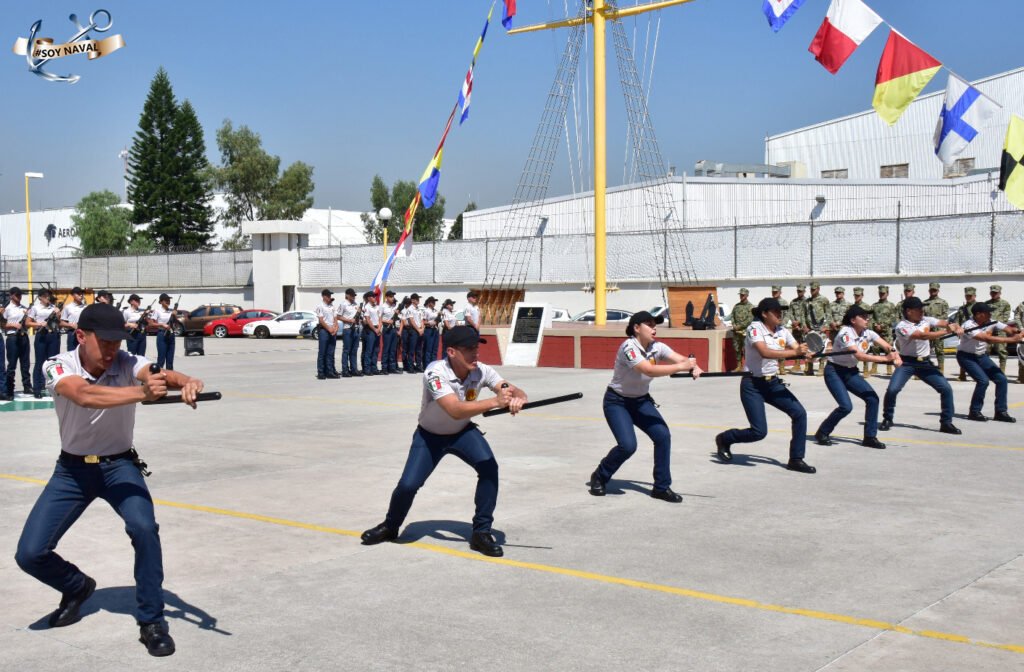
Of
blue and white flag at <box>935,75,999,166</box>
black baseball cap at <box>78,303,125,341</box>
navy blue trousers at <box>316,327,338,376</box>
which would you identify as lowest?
navy blue trousers at <box>316,327,338,376</box>

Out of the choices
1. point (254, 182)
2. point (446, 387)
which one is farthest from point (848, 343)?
point (254, 182)

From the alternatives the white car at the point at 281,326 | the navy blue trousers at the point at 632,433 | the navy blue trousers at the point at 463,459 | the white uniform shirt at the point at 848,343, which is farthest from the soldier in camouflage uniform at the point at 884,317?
the white car at the point at 281,326

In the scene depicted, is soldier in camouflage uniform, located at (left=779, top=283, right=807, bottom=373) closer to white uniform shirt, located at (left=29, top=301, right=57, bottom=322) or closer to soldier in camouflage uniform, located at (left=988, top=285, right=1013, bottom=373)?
soldier in camouflage uniform, located at (left=988, top=285, right=1013, bottom=373)

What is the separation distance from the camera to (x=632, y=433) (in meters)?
9.24

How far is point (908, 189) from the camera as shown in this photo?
4131 cm

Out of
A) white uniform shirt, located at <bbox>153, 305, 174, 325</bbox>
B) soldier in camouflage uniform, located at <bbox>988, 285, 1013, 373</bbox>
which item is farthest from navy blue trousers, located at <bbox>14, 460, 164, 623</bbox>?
soldier in camouflage uniform, located at <bbox>988, 285, 1013, 373</bbox>

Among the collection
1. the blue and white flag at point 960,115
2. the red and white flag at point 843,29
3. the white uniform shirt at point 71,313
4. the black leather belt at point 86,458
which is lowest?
the black leather belt at point 86,458

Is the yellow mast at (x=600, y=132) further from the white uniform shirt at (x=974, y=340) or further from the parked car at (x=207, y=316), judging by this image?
the parked car at (x=207, y=316)

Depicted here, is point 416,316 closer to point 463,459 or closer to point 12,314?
point 12,314

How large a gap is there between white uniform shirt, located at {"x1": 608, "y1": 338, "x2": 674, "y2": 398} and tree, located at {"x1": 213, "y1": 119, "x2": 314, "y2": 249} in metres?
71.7

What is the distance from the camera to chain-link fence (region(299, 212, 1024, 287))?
95.8ft

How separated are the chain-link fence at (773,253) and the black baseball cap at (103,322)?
90.7 feet

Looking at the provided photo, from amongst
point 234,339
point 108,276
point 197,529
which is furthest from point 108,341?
point 108,276

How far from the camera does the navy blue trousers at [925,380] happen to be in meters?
13.0
